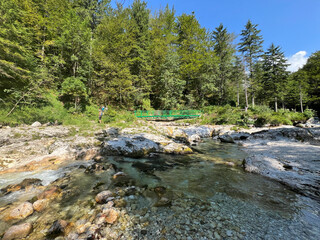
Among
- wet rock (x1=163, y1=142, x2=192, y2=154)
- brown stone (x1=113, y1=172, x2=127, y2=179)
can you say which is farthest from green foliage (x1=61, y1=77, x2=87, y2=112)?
brown stone (x1=113, y1=172, x2=127, y2=179)

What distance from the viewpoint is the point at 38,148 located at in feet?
24.3

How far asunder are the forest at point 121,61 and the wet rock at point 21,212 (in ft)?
34.3

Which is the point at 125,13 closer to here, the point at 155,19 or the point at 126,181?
the point at 155,19

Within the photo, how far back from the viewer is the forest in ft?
36.9

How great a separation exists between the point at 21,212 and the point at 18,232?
0.80 m

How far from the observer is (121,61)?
2039 centimetres

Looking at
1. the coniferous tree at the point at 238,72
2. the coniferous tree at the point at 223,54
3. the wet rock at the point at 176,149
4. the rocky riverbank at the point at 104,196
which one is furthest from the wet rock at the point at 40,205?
the coniferous tree at the point at 238,72

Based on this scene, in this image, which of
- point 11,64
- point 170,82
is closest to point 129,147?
point 11,64

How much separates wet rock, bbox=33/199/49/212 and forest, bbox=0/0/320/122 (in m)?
10.5

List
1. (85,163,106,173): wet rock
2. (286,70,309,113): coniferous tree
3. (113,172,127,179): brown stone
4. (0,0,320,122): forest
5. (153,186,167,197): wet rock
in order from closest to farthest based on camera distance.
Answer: (153,186,167,197): wet rock → (113,172,127,179): brown stone → (85,163,106,173): wet rock → (0,0,320,122): forest → (286,70,309,113): coniferous tree

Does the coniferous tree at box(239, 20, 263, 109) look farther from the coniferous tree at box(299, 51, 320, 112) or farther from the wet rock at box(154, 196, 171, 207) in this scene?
the wet rock at box(154, 196, 171, 207)

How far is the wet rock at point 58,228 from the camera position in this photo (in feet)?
8.65

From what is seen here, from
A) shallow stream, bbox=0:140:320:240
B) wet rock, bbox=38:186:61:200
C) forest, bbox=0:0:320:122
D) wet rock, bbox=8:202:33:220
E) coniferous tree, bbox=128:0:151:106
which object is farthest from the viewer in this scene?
coniferous tree, bbox=128:0:151:106

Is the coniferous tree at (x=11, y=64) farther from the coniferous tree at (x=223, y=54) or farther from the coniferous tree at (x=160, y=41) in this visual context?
the coniferous tree at (x=223, y=54)
